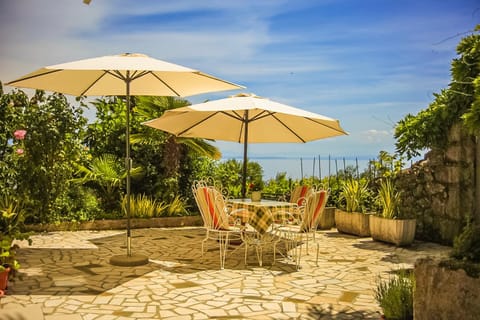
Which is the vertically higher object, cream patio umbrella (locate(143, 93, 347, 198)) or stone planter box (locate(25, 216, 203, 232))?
cream patio umbrella (locate(143, 93, 347, 198))

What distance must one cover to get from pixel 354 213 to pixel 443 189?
1.61 meters

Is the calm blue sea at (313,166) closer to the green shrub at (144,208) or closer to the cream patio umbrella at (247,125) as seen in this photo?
the cream patio umbrella at (247,125)

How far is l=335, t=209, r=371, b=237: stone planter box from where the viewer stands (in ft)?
29.3

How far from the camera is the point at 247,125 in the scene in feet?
27.4

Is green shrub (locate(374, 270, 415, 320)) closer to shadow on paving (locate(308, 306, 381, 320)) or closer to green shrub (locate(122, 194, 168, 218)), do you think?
shadow on paving (locate(308, 306, 381, 320))

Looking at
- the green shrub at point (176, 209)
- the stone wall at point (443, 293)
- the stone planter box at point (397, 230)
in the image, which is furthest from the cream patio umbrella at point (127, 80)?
the stone wall at point (443, 293)

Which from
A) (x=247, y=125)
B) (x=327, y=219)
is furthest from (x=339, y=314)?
(x=327, y=219)

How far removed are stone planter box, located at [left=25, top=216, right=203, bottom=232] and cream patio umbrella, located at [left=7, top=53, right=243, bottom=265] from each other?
285 centimetres

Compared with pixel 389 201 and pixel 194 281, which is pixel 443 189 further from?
pixel 194 281

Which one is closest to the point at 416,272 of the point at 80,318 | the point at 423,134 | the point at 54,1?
the point at 80,318

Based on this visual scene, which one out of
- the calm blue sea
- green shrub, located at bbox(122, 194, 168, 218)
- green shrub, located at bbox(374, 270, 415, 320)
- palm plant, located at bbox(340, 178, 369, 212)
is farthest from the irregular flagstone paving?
the calm blue sea

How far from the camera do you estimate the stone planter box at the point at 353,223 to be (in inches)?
351

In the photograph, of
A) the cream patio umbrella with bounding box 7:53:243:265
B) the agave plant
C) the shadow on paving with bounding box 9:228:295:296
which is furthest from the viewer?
the agave plant

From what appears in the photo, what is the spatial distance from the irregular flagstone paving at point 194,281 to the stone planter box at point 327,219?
1.31 meters
